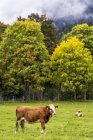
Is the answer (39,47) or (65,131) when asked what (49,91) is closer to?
(39,47)

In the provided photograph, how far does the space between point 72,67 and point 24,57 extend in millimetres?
8823

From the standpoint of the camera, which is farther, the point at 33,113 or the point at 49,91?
the point at 49,91

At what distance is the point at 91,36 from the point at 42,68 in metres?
16.9

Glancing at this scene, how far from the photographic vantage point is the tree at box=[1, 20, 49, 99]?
257 feet

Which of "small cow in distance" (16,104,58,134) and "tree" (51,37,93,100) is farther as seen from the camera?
"tree" (51,37,93,100)

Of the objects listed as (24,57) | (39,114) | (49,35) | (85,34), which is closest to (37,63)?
(24,57)

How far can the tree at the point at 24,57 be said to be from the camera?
7819cm

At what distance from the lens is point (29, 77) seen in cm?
7819

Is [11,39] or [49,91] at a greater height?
[11,39]

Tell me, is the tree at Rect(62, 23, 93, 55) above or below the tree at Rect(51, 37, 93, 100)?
above

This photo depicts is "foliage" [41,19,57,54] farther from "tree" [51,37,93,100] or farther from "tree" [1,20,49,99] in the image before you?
"tree" [1,20,49,99]

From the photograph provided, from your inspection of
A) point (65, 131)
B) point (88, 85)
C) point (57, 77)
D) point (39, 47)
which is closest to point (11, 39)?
point (39, 47)

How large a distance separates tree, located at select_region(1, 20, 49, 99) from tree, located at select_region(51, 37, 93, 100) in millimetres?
2476

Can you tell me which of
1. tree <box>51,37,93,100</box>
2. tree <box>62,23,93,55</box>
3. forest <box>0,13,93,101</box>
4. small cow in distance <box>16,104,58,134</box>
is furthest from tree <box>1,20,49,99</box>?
small cow in distance <box>16,104,58,134</box>
